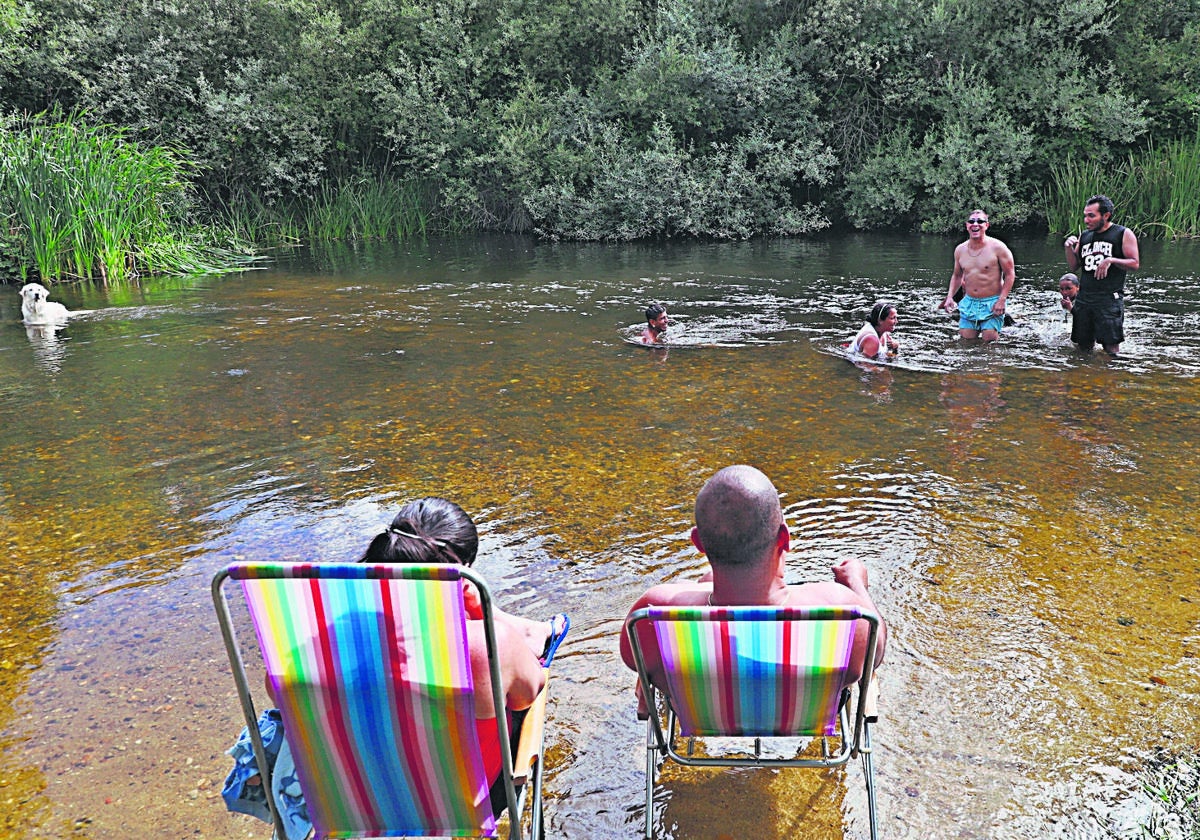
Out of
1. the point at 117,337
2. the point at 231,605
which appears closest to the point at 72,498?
the point at 231,605

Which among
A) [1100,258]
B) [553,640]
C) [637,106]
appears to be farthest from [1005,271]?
[637,106]

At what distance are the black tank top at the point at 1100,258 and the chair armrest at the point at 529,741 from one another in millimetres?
8120

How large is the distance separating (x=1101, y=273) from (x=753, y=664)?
795cm

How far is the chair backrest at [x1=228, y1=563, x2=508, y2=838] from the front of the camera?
6.86 feet

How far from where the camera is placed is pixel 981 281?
9.76m

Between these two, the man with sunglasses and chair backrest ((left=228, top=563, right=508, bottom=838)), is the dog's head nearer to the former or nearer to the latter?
the man with sunglasses

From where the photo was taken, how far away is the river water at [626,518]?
305 cm

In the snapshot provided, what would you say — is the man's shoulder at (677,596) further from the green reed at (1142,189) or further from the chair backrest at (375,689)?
the green reed at (1142,189)

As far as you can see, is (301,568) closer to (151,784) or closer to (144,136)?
(151,784)

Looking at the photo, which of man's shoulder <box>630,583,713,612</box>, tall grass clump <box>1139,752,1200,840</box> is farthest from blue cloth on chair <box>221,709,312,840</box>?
tall grass clump <box>1139,752,1200,840</box>

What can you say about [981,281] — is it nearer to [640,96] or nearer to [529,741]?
[529,741]

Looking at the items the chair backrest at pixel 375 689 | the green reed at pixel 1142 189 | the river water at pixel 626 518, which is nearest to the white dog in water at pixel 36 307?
the river water at pixel 626 518

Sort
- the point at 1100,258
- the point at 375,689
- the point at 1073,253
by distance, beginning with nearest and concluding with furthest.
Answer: the point at 375,689, the point at 1100,258, the point at 1073,253

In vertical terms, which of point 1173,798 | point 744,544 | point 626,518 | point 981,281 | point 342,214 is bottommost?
point 1173,798
